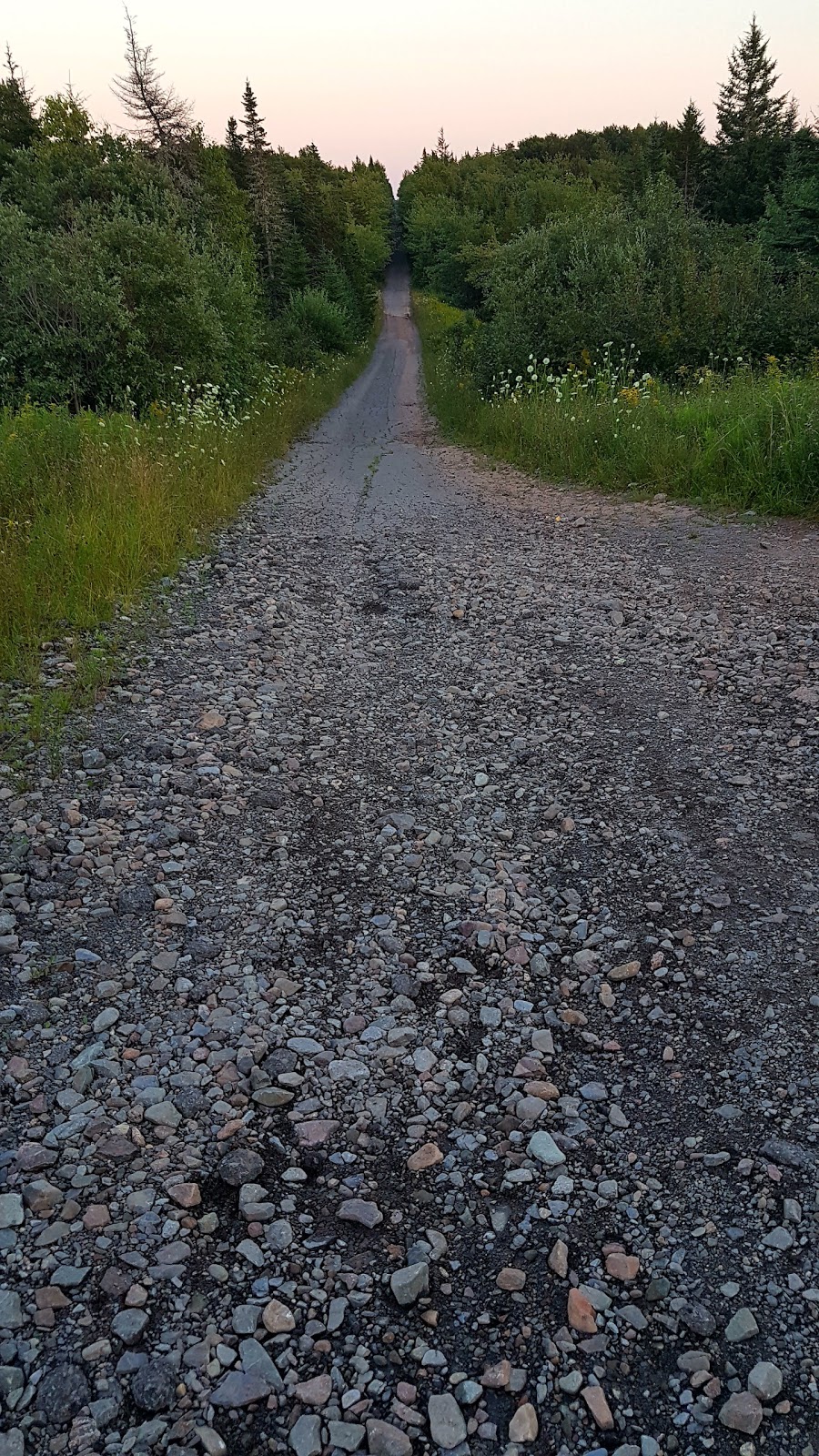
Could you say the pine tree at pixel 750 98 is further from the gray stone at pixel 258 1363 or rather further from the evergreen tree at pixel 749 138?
the gray stone at pixel 258 1363

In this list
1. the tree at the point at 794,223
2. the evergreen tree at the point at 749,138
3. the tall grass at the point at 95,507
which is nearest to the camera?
the tall grass at the point at 95,507

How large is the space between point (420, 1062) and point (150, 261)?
17.6m

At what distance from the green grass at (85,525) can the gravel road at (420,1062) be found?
51cm

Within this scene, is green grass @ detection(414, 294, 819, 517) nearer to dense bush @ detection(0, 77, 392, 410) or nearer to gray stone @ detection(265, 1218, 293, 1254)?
dense bush @ detection(0, 77, 392, 410)

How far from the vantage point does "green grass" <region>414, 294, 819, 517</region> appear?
9.19 meters

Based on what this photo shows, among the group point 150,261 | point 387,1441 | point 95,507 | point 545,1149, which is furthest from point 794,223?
point 387,1441

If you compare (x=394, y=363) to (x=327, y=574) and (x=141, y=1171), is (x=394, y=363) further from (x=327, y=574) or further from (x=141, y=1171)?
(x=141, y=1171)

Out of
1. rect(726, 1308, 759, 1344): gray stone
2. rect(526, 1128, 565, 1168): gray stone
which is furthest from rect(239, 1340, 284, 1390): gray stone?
rect(726, 1308, 759, 1344): gray stone

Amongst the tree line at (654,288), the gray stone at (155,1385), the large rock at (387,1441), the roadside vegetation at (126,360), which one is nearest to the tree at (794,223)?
the tree line at (654,288)

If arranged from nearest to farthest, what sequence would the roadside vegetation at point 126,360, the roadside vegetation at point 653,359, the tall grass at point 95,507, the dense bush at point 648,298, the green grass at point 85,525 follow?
1. the green grass at point 85,525
2. the tall grass at point 95,507
3. the roadside vegetation at point 126,360
4. the roadside vegetation at point 653,359
5. the dense bush at point 648,298

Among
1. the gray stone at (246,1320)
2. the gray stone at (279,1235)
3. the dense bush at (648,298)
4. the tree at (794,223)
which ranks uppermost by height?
the tree at (794,223)

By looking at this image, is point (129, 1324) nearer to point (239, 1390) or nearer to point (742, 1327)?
point (239, 1390)

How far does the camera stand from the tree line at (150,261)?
47.1ft

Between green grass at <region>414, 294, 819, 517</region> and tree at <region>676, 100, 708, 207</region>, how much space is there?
Answer: 51.4m
